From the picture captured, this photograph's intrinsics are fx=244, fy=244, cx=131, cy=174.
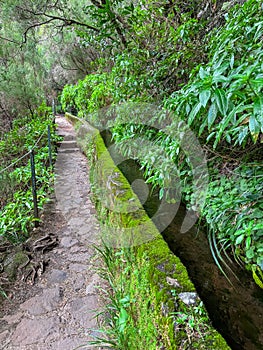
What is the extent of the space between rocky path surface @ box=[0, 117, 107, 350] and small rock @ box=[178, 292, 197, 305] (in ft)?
3.21

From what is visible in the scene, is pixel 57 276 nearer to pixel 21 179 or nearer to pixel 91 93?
pixel 21 179

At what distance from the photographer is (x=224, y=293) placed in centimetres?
163

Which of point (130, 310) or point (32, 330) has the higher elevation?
point (130, 310)

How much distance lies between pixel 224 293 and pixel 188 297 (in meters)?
0.55

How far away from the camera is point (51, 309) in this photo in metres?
2.33

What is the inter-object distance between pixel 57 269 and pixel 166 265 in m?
1.82

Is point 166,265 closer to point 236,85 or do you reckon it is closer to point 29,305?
point 236,85

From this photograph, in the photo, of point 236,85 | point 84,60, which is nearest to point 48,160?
point 236,85

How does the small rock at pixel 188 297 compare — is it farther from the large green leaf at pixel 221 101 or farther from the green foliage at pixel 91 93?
the green foliage at pixel 91 93

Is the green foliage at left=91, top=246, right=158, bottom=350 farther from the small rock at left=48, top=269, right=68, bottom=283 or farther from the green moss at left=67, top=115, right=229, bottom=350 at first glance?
the small rock at left=48, top=269, right=68, bottom=283

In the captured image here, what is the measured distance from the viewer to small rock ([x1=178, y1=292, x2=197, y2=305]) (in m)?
1.20

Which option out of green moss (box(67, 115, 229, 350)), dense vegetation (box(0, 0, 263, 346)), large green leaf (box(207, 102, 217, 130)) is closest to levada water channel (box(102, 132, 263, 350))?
dense vegetation (box(0, 0, 263, 346))

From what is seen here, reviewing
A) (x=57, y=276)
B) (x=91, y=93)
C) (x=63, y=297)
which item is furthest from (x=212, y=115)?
(x=91, y=93)

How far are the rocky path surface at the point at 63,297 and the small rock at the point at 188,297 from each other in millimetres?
980
